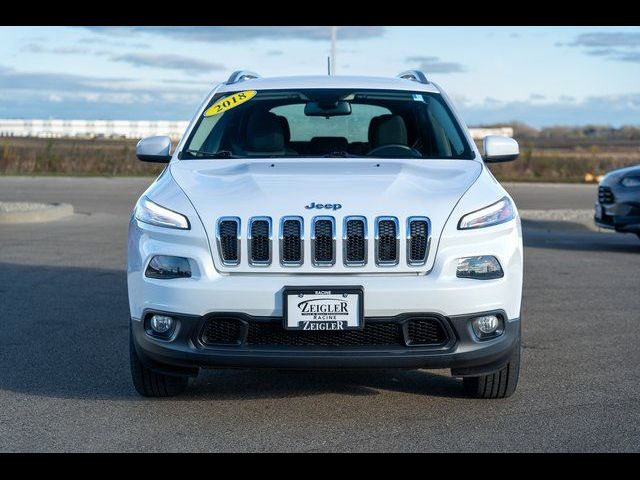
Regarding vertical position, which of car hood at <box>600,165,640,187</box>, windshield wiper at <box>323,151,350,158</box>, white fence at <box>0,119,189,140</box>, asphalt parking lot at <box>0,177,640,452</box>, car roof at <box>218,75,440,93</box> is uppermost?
car roof at <box>218,75,440,93</box>

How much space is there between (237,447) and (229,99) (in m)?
3.06

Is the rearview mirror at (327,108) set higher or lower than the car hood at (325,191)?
lower

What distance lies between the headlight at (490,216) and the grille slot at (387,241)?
364 mm

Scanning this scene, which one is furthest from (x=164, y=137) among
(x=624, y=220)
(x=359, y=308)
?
(x=624, y=220)

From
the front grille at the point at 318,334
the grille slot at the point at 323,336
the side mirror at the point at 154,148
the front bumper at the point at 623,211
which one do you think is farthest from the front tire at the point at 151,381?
the front bumper at the point at 623,211

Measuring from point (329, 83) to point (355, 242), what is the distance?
2.33 meters

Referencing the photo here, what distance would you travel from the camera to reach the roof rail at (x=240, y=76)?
8.28 m

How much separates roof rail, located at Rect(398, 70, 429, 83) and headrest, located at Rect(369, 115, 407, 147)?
557mm

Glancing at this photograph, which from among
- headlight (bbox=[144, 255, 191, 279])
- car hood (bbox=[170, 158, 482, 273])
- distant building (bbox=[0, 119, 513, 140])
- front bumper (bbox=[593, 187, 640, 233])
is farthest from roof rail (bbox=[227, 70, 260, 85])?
distant building (bbox=[0, 119, 513, 140])

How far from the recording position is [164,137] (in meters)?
7.57

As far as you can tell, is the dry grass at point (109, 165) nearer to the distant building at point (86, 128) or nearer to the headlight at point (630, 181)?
the headlight at point (630, 181)

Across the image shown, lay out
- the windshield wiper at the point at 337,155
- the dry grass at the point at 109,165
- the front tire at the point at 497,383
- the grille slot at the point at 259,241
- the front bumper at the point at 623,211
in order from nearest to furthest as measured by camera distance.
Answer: the grille slot at the point at 259,241 < the front tire at the point at 497,383 < the windshield wiper at the point at 337,155 < the front bumper at the point at 623,211 < the dry grass at the point at 109,165

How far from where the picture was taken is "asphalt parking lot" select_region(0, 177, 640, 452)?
18.5ft

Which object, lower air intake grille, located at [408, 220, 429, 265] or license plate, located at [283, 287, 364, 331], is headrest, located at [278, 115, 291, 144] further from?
license plate, located at [283, 287, 364, 331]
